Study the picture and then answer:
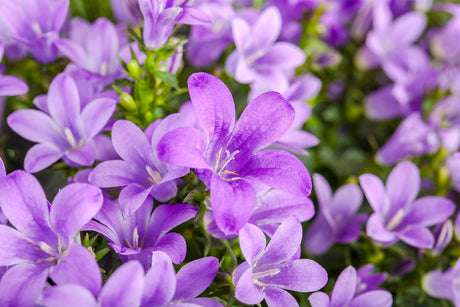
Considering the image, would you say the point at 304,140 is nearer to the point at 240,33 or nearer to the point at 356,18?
the point at 240,33

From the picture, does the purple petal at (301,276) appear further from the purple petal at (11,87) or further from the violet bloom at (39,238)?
the purple petal at (11,87)

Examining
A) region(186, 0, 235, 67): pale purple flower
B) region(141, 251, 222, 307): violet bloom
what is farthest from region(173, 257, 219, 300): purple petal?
region(186, 0, 235, 67): pale purple flower

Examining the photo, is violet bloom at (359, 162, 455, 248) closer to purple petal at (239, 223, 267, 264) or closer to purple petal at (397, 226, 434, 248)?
purple petal at (397, 226, 434, 248)

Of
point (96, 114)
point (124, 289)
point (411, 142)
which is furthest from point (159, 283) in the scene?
point (411, 142)

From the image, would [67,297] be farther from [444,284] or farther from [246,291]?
[444,284]

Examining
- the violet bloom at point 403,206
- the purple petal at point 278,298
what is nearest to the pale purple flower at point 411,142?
the violet bloom at point 403,206
